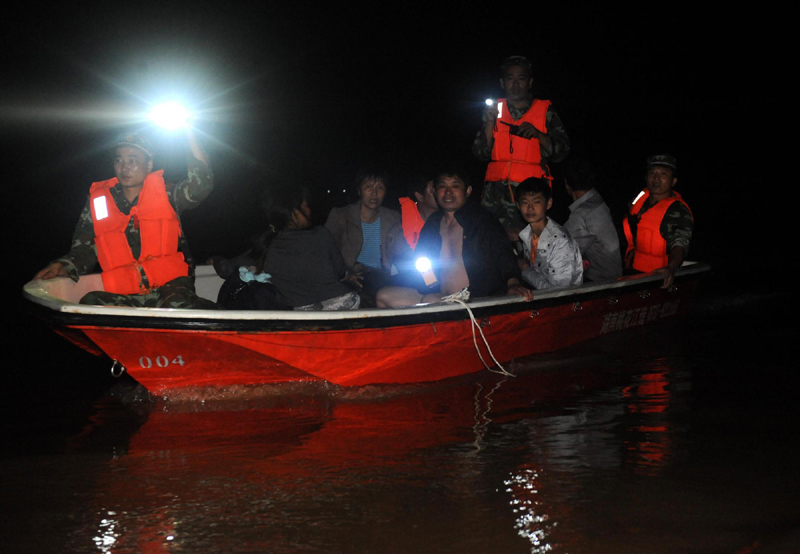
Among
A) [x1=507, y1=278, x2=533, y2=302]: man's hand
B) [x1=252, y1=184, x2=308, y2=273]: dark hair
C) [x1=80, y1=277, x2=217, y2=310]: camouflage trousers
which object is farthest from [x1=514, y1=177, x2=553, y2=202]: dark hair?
[x1=80, y1=277, x2=217, y2=310]: camouflage trousers

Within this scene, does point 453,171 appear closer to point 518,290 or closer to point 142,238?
point 518,290

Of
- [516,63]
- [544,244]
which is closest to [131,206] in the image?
[544,244]

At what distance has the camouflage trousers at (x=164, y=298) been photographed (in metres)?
4.88

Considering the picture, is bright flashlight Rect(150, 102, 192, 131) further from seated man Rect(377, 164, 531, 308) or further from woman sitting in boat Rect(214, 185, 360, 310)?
seated man Rect(377, 164, 531, 308)

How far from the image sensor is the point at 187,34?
2086cm

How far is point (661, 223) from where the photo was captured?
6.89 m

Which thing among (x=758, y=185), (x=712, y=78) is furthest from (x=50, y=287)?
(x=712, y=78)

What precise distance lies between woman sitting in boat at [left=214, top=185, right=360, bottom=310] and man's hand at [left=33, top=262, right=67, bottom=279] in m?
1.05

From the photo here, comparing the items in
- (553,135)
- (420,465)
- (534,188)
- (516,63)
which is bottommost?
(420,465)

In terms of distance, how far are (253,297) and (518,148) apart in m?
2.76

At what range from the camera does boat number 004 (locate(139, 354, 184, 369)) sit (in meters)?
4.50

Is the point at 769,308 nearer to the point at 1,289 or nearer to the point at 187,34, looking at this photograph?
the point at 1,289

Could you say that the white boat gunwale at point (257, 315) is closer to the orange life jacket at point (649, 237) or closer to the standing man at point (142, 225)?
the standing man at point (142, 225)

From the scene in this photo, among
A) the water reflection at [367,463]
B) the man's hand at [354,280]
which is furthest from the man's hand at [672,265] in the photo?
the man's hand at [354,280]
